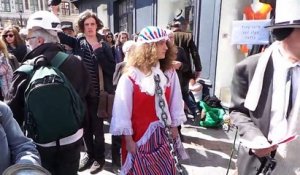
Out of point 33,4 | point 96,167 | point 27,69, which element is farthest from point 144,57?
point 33,4

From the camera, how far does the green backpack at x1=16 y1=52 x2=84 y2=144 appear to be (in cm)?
202

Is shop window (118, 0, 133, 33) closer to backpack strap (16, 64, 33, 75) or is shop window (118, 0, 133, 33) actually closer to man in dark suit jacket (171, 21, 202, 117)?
man in dark suit jacket (171, 21, 202, 117)

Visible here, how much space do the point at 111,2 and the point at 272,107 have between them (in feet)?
33.7

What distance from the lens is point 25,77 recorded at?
214 cm

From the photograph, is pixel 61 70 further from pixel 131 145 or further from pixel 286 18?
pixel 286 18

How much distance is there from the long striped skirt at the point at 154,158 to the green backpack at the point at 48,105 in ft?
1.98

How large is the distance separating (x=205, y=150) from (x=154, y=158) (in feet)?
7.08

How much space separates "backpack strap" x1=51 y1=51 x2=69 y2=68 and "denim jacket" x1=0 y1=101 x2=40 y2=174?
0.81m

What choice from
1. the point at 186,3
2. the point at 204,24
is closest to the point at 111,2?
the point at 186,3

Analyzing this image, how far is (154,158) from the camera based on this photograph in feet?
8.18

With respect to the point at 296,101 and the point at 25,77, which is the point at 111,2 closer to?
the point at 25,77

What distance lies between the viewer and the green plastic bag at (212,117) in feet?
16.6

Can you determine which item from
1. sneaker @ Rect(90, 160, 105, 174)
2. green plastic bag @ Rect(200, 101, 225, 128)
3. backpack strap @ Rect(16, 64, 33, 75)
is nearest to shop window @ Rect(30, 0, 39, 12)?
green plastic bag @ Rect(200, 101, 225, 128)

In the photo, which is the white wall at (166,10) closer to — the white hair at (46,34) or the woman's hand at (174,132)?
the woman's hand at (174,132)
